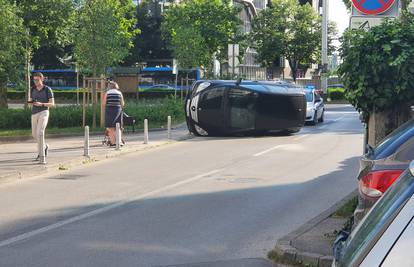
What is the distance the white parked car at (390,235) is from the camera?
2.05 meters

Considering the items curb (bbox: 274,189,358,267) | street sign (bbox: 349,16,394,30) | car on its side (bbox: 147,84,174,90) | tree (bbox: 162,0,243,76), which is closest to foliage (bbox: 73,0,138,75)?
tree (bbox: 162,0,243,76)

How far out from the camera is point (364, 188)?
15.6 ft

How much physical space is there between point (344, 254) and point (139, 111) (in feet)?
84.1

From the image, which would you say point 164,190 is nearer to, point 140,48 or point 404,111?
point 404,111

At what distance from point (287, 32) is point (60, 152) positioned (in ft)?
178

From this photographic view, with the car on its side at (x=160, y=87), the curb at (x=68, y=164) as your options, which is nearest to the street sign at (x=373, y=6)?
the curb at (x=68, y=164)

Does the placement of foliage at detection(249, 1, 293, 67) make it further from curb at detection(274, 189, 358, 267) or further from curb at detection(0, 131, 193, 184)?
curb at detection(274, 189, 358, 267)

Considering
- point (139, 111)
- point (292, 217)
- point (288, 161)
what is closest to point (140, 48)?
point (139, 111)

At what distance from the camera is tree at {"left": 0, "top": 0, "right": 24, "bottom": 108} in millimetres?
23688

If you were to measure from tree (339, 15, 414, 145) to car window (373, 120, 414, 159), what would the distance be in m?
2.52

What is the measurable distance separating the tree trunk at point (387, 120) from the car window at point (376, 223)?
498 centimetres

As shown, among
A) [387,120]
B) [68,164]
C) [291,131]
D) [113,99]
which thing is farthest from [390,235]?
[291,131]

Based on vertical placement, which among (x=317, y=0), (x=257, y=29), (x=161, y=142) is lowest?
(x=161, y=142)

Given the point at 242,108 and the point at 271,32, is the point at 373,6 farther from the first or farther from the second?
the point at 271,32
